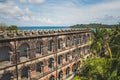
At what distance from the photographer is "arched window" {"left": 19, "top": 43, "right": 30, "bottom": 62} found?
38516 millimetres

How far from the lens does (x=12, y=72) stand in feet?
114

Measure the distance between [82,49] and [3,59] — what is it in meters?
35.6

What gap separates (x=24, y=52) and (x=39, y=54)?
3495 millimetres

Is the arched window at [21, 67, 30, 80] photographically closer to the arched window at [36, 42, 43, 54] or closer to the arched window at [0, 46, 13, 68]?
the arched window at [0, 46, 13, 68]

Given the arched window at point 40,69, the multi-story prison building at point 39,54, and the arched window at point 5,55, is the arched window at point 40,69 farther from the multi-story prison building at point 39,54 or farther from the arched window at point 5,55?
the arched window at point 5,55

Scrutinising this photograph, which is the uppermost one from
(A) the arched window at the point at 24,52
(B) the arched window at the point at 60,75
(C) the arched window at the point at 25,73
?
(A) the arched window at the point at 24,52

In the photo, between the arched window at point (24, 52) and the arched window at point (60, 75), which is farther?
the arched window at point (60, 75)

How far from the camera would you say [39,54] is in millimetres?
42656

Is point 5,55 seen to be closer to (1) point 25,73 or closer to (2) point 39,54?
(1) point 25,73

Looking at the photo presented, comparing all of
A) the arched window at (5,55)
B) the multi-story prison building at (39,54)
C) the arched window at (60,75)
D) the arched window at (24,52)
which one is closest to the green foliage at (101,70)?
the multi-story prison building at (39,54)

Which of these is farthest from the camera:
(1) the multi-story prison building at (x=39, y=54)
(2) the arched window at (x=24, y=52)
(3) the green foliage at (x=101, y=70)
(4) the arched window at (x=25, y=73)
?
(4) the arched window at (x=25, y=73)

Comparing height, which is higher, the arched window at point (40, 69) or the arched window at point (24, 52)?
the arched window at point (24, 52)

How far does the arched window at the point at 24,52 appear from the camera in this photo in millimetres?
38516

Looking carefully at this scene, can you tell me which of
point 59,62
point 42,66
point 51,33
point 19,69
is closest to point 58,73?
point 59,62
